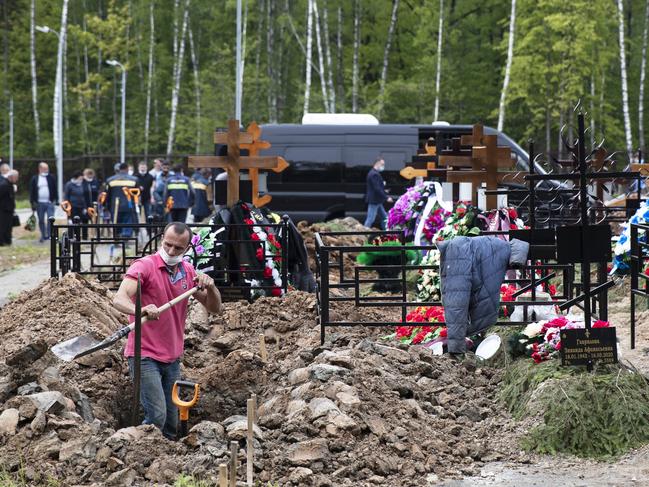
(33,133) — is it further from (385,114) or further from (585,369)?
(585,369)

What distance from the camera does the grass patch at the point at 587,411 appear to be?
784 centimetres

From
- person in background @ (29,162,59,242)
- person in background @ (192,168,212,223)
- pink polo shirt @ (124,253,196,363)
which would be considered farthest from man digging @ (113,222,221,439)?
person in background @ (29,162,59,242)

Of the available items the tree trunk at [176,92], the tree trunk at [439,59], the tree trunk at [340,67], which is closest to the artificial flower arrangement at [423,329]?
the tree trunk at [439,59]

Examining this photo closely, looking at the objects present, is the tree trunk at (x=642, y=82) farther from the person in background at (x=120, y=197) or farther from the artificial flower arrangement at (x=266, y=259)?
the artificial flower arrangement at (x=266, y=259)

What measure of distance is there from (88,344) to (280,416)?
5.02 ft

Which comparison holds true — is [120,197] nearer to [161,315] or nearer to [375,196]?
[375,196]

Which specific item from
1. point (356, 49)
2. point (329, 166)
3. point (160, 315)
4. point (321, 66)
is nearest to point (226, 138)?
point (160, 315)

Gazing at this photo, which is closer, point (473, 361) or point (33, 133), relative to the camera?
point (473, 361)

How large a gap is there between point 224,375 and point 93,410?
1.46 metres

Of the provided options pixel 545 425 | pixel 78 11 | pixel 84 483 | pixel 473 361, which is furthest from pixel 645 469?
pixel 78 11

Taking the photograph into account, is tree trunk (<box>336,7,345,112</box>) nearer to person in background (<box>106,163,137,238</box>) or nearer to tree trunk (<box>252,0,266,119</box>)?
tree trunk (<box>252,0,266,119</box>)

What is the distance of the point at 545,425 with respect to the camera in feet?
26.1

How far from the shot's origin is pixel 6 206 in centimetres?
2620

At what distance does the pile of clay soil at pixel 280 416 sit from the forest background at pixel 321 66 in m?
30.9
